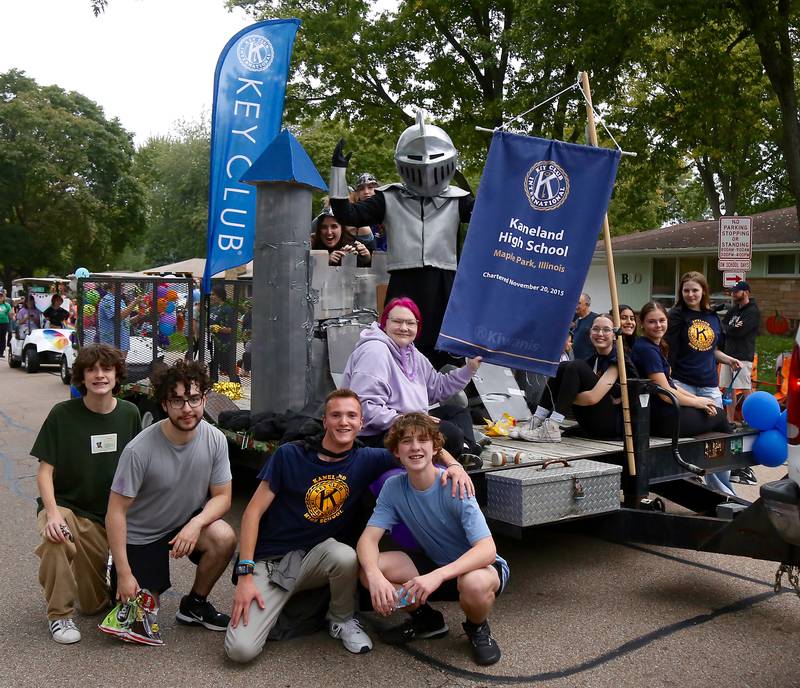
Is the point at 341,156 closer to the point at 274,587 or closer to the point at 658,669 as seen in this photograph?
the point at 274,587

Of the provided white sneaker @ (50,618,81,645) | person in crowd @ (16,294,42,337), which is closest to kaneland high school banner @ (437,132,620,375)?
white sneaker @ (50,618,81,645)

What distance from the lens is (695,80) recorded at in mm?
14570

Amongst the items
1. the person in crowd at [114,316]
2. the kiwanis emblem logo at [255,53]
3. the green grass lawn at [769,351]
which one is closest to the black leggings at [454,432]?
the person in crowd at [114,316]

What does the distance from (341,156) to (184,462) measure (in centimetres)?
251

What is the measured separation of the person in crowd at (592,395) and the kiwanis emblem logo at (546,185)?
0.94 meters

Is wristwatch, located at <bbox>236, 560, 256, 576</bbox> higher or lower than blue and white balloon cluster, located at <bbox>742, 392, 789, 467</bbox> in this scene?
lower

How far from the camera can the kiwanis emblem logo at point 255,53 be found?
816cm

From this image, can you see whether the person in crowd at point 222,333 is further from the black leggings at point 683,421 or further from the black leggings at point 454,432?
the black leggings at point 683,421

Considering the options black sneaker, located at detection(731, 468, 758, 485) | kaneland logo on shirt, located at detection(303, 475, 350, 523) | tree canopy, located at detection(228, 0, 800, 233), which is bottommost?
black sneaker, located at detection(731, 468, 758, 485)

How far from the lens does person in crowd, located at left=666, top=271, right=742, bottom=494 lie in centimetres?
604

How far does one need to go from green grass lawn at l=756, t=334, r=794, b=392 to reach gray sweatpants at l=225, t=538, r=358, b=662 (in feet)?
38.9

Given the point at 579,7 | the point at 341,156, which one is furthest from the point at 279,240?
the point at 579,7

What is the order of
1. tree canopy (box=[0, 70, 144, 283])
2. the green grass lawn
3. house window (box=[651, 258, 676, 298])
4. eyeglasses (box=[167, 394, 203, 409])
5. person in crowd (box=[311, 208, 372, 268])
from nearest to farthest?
eyeglasses (box=[167, 394, 203, 409])
person in crowd (box=[311, 208, 372, 268])
the green grass lawn
house window (box=[651, 258, 676, 298])
tree canopy (box=[0, 70, 144, 283])

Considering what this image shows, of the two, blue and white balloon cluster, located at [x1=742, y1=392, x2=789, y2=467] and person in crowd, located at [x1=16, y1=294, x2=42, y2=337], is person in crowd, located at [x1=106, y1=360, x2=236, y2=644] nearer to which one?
blue and white balloon cluster, located at [x1=742, y1=392, x2=789, y2=467]
